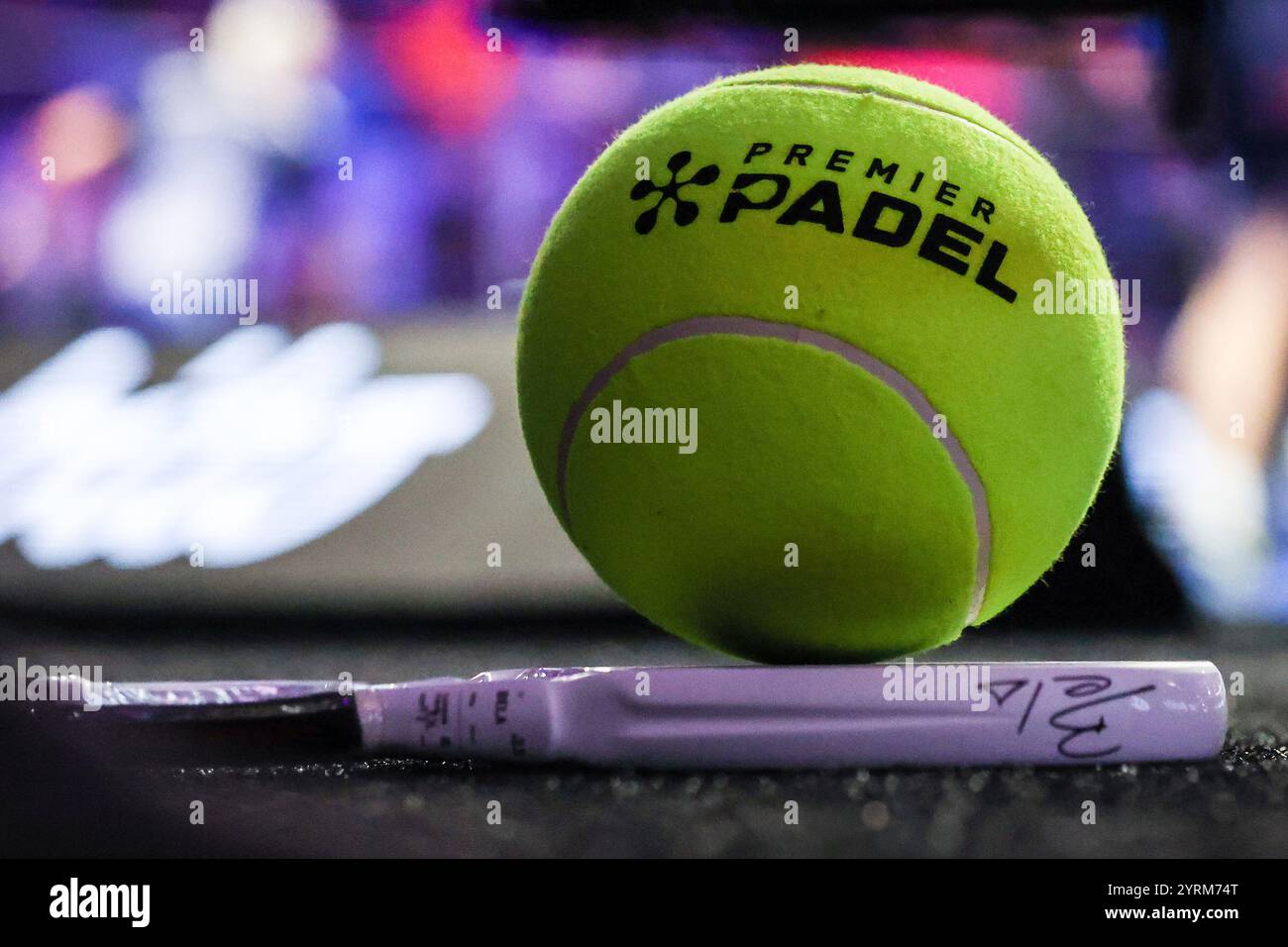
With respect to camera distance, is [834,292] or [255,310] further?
[255,310]

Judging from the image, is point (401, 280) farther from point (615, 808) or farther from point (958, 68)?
point (615, 808)

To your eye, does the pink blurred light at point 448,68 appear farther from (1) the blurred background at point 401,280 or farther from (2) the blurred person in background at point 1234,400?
(2) the blurred person in background at point 1234,400

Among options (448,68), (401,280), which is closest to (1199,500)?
(401,280)

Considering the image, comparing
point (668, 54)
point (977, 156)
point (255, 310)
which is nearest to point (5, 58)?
point (255, 310)

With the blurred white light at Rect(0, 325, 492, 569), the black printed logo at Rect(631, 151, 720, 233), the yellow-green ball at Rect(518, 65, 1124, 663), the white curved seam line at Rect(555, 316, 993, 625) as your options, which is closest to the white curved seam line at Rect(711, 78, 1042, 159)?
the yellow-green ball at Rect(518, 65, 1124, 663)

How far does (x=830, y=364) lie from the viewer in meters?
1.04

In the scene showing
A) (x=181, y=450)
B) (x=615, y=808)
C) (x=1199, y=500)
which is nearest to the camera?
(x=615, y=808)

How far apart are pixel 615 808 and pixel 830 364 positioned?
37 cm

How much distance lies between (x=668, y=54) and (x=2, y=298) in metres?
1.57

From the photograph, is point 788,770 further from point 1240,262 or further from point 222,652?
point 1240,262

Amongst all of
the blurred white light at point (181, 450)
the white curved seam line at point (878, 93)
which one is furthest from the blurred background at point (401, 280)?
the white curved seam line at point (878, 93)

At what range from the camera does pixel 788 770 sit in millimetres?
1078
